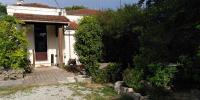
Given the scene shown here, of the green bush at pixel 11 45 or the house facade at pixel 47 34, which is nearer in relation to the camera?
the green bush at pixel 11 45

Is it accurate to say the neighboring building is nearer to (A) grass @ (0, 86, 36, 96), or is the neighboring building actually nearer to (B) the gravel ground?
(A) grass @ (0, 86, 36, 96)

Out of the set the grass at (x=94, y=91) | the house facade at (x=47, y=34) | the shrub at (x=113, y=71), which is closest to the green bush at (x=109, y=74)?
the shrub at (x=113, y=71)

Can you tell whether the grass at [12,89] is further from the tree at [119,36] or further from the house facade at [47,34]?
the house facade at [47,34]

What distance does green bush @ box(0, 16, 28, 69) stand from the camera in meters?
18.0

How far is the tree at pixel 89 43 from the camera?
17.4 metres

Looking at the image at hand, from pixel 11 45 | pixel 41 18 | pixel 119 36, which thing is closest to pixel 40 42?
pixel 41 18

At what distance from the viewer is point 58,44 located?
78.3ft

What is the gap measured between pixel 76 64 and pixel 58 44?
2.51 m

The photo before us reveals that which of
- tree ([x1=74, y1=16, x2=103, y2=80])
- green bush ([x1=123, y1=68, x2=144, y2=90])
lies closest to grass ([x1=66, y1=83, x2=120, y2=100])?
green bush ([x1=123, y1=68, x2=144, y2=90])

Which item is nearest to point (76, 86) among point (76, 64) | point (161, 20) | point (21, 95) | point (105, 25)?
point (21, 95)

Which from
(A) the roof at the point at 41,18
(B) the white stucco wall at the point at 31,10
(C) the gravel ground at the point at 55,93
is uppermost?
(B) the white stucco wall at the point at 31,10

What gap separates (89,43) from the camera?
690 inches

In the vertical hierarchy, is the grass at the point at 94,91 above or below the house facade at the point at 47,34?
below

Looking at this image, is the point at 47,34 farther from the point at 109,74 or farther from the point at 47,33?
the point at 109,74
